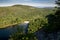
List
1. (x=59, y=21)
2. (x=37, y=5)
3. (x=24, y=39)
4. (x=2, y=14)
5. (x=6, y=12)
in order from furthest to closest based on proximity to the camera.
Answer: (x=6, y=12), (x=2, y=14), (x=37, y=5), (x=24, y=39), (x=59, y=21)

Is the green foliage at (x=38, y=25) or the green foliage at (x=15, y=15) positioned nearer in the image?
the green foliage at (x=38, y=25)

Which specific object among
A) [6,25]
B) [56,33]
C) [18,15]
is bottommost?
[6,25]

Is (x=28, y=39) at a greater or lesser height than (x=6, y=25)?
greater

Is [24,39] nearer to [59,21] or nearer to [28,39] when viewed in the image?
[28,39]

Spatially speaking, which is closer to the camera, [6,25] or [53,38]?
[53,38]

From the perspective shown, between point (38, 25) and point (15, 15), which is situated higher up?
point (38, 25)

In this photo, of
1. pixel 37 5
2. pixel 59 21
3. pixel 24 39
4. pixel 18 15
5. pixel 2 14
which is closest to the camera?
pixel 59 21

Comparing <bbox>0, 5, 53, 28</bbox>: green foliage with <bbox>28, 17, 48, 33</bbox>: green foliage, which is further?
<bbox>0, 5, 53, 28</bbox>: green foliage

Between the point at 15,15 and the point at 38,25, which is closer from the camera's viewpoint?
the point at 38,25

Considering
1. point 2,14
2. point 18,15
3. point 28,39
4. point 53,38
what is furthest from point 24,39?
point 2,14

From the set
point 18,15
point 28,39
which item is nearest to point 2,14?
point 18,15
